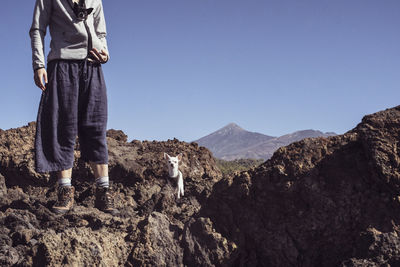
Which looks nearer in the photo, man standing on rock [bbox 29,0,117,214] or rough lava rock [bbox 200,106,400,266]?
rough lava rock [bbox 200,106,400,266]

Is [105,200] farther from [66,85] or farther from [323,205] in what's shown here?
[323,205]

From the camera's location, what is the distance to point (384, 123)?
377 cm

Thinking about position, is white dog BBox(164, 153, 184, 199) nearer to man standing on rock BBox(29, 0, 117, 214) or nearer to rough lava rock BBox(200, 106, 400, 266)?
man standing on rock BBox(29, 0, 117, 214)

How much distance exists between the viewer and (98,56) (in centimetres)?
465

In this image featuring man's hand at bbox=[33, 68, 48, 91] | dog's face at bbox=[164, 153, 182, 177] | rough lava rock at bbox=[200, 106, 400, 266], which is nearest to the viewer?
rough lava rock at bbox=[200, 106, 400, 266]

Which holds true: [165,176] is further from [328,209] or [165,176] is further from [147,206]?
[328,209]

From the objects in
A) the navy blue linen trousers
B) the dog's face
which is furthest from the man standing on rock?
the dog's face

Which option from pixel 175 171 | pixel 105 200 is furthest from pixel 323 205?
pixel 175 171

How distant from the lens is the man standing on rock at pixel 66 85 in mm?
4523

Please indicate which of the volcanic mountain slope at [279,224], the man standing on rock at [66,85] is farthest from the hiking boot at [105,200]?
the volcanic mountain slope at [279,224]

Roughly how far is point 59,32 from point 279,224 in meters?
3.09

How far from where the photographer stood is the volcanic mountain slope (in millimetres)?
3363

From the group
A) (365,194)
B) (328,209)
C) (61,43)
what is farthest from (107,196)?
(365,194)

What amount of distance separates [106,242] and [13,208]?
205cm
